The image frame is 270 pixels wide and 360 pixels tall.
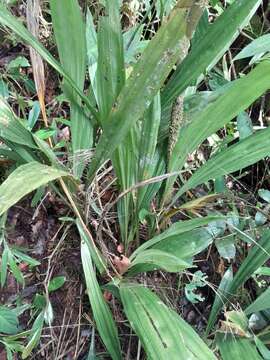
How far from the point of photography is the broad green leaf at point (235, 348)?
95cm

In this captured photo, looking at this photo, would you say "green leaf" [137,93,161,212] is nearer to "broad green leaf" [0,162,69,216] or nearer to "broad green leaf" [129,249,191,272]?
"broad green leaf" [129,249,191,272]

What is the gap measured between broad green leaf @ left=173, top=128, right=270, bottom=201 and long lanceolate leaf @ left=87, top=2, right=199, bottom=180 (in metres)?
0.24

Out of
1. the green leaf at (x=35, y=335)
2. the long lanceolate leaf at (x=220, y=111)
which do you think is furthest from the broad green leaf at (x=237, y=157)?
the green leaf at (x=35, y=335)

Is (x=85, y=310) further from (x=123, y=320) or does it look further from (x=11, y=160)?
(x=11, y=160)

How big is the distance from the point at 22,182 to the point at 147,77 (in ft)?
0.83

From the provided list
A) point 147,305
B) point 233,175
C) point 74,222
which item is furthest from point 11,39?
point 147,305

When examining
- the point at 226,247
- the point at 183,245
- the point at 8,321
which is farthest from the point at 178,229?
the point at 8,321

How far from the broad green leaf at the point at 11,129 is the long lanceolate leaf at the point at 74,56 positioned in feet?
0.43

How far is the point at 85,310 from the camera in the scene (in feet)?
3.59

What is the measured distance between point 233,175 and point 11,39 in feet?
2.34

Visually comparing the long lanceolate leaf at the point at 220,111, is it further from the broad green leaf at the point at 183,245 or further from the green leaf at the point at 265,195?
the green leaf at the point at 265,195

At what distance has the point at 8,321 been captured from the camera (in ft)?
3.18

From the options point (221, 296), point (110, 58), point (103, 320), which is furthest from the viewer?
point (221, 296)

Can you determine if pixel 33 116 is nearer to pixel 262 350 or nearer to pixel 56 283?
pixel 56 283
